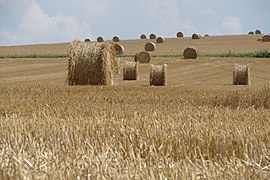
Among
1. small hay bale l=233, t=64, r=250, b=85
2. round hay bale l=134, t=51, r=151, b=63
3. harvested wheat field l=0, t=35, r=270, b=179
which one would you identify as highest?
round hay bale l=134, t=51, r=151, b=63

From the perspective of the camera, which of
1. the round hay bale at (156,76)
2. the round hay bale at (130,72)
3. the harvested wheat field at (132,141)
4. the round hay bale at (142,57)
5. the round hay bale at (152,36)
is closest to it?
the harvested wheat field at (132,141)

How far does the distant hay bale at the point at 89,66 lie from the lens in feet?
51.8

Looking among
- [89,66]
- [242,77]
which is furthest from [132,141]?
[242,77]

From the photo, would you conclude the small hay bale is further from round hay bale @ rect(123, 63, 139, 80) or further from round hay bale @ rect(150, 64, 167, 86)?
round hay bale @ rect(123, 63, 139, 80)

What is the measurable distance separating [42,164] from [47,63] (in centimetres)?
2785

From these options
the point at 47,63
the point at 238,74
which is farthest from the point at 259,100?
the point at 47,63

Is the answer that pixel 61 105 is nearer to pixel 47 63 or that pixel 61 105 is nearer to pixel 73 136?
pixel 73 136

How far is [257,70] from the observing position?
2609 cm

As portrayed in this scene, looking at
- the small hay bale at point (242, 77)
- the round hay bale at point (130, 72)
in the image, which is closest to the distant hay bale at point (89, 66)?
the round hay bale at point (130, 72)

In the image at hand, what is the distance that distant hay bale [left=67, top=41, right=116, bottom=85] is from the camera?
51.8 feet

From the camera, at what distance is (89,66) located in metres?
15.9

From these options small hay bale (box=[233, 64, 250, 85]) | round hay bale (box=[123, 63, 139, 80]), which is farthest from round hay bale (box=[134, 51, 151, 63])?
small hay bale (box=[233, 64, 250, 85])

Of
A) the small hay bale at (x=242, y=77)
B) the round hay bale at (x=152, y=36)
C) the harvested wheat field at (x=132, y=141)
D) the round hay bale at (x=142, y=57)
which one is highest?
the round hay bale at (x=152, y=36)

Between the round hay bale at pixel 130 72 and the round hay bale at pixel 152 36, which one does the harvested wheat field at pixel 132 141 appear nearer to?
the round hay bale at pixel 130 72
